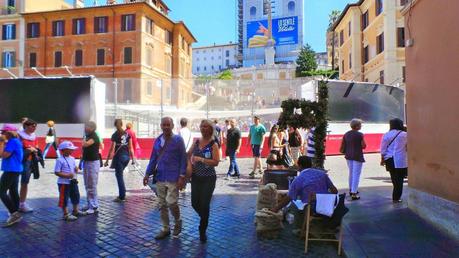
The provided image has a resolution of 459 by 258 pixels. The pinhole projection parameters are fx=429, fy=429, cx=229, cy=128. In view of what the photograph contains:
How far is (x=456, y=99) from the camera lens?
20.4 ft

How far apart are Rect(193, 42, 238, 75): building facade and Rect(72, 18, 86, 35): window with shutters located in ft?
318

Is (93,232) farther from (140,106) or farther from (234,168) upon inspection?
(140,106)

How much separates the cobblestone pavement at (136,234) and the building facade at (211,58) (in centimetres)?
13818

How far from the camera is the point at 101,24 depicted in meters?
48.6

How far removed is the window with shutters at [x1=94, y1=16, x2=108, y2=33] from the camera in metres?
48.4

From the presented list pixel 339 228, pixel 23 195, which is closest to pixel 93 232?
pixel 23 195

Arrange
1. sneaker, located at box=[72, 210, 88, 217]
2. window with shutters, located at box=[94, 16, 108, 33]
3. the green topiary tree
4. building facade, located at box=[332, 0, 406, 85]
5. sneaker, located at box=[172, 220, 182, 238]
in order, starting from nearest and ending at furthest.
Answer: sneaker, located at box=[172, 220, 182, 238] → sneaker, located at box=[72, 210, 88, 217] → the green topiary tree → building facade, located at box=[332, 0, 406, 85] → window with shutters, located at box=[94, 16, 108, 33]

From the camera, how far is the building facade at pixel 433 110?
6.30 metres

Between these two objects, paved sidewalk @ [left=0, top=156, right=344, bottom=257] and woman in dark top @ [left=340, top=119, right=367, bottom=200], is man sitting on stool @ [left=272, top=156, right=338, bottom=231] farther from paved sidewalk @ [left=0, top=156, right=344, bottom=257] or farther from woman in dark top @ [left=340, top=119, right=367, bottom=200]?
woman in dark top @ [left=340, top=119, right=367, bottom=200]

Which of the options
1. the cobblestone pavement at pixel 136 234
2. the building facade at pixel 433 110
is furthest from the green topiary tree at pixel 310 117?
the cobblestone pavement at pixel 136 234

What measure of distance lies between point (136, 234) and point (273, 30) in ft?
351

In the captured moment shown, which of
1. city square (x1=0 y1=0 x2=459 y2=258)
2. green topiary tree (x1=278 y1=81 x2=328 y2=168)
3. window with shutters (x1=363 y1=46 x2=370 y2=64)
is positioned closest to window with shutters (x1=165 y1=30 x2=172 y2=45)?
window with shutters (x1=363 y1=46 x2=370 y2=64)

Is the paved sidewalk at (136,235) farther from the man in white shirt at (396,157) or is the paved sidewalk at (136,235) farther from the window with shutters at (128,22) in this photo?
the window with shutters at (128,22)

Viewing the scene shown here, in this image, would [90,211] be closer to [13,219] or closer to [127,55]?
[13,219]
